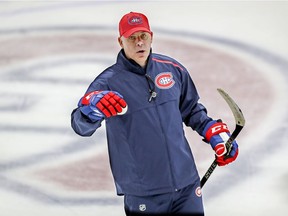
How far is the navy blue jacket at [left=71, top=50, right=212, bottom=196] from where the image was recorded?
2.41m

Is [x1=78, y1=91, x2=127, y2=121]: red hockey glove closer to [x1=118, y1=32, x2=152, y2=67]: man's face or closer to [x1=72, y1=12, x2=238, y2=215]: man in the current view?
[x1=72, y1=12, x2=238, y2=215]: man

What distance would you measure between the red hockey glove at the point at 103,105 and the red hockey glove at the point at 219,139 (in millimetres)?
450

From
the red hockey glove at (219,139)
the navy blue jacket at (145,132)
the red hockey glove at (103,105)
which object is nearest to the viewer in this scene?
the red hockey glove at (103,105)

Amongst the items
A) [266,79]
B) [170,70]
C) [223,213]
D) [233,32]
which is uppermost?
[233,32]

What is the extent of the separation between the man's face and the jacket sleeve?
0.63 ft

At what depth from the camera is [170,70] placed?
2.55m

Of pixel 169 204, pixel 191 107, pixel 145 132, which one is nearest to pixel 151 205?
pixel 169 204

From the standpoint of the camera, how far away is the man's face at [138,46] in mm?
2459

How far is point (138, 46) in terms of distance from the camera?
2461mm

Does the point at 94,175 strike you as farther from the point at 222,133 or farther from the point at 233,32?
the point at 233,32

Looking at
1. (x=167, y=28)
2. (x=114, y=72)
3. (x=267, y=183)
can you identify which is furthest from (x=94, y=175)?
(x=167, y=28)

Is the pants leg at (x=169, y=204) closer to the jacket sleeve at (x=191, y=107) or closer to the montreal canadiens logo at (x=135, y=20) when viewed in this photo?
the jacket sleeve at (x=191, y=107)

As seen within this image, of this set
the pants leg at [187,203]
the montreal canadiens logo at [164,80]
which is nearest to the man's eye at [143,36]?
the montreal canadiens logo at [164,80]

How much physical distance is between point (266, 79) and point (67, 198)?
5.36 feet
